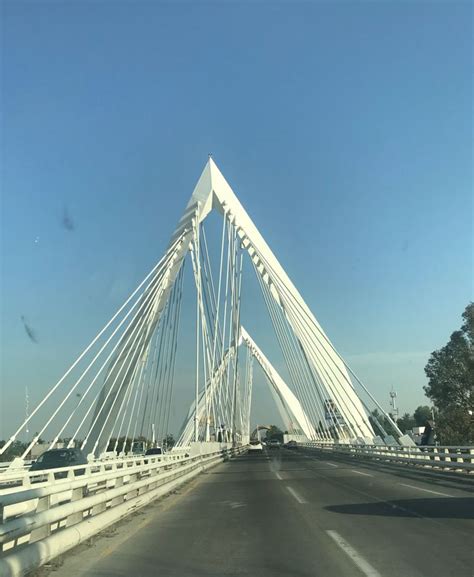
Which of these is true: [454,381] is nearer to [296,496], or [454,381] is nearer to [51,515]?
[296,496]

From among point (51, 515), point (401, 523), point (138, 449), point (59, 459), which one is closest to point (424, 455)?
point (59, 459)

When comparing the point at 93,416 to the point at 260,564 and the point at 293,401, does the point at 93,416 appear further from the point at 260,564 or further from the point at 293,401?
the point at 293,401

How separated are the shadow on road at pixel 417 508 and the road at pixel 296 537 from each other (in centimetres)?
2

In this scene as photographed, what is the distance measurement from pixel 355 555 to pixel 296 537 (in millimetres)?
1651

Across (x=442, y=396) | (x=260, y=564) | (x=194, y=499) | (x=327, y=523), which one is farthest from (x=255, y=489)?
(x=442, y=396)

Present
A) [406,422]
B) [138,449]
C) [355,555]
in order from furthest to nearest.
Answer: [406,422] → [138,449] → [355,555]

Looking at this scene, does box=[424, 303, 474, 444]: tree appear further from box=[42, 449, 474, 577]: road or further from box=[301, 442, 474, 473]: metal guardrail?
box=[42, 449, 474, 577]: road

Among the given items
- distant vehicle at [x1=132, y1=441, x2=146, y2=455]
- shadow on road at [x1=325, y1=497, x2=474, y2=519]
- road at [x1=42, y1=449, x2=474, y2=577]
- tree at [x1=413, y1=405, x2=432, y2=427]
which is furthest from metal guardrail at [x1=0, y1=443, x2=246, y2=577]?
tree at [x1=413, y1=405, x2=432, y2=427]

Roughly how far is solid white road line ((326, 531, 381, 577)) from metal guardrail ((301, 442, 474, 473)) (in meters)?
13.0

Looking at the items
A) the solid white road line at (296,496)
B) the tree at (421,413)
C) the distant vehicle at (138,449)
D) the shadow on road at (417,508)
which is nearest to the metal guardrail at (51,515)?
the solid white road line at (296,496)

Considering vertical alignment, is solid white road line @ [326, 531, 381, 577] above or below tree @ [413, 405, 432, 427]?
below

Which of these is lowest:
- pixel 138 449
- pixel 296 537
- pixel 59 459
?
pixel 296 537

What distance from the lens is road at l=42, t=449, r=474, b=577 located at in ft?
24.3

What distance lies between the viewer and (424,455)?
1051 inches
